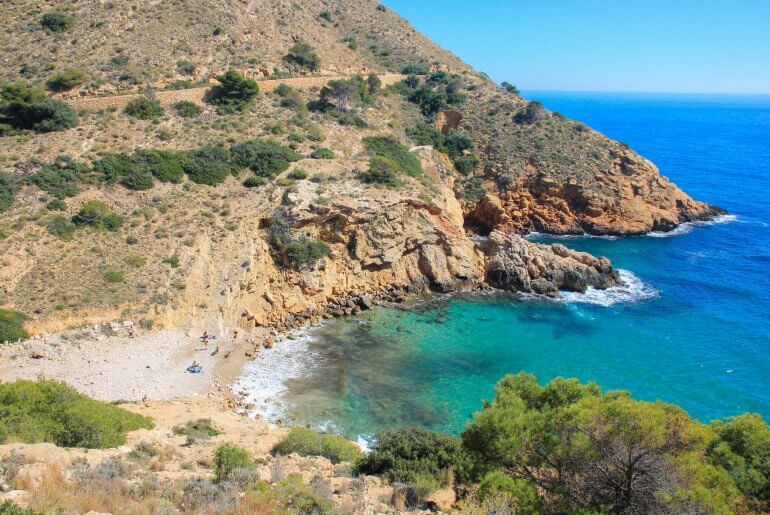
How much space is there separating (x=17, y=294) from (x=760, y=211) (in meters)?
67.4

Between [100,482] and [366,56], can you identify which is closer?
[100,482]

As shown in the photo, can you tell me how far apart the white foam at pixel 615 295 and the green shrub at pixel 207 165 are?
25.3 m

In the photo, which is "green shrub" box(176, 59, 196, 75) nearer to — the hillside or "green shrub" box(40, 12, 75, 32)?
the hillside

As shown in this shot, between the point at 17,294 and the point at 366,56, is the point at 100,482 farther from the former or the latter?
the point at 366,56

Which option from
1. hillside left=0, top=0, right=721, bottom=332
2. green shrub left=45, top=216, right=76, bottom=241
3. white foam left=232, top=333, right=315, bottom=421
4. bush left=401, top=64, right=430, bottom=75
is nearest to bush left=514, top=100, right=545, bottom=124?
hillside left=0, top=0, right=721, bottom=332

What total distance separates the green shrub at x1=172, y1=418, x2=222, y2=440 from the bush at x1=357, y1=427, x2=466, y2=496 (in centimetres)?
594

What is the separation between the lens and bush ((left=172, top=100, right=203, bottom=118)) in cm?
3809

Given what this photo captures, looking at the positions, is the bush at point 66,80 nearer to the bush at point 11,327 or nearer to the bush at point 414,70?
the bush at point 11,327

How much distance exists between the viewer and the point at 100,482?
991 cm

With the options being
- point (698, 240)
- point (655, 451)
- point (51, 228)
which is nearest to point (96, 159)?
point (51, 228)

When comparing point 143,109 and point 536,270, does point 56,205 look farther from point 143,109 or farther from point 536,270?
point 536,270

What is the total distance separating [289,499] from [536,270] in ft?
93.5

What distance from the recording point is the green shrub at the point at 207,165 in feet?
107

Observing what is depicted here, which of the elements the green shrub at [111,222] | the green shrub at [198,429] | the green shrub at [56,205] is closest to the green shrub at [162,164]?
the green shrub at [111,222]
